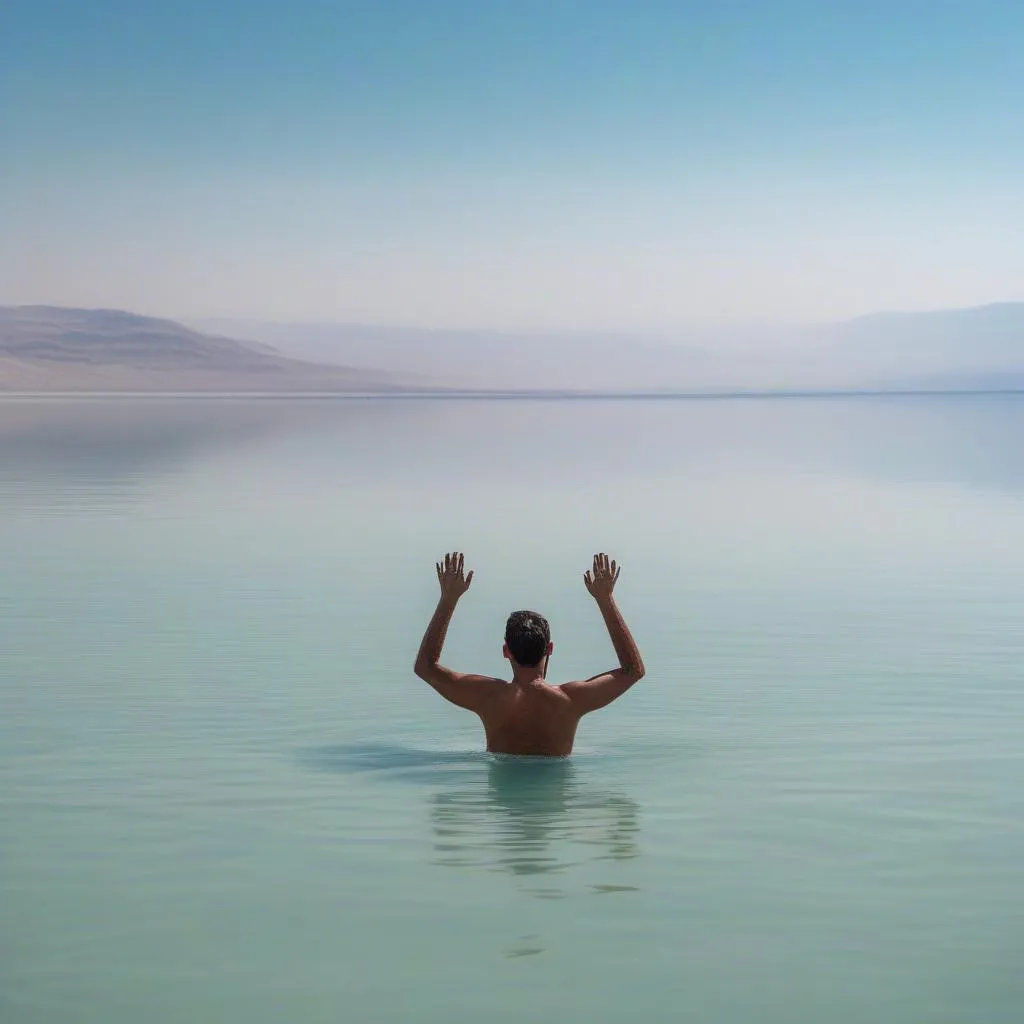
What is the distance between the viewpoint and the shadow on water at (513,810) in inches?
357

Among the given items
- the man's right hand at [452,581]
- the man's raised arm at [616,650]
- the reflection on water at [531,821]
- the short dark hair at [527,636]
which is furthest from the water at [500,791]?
the man's right hand at [452,581]

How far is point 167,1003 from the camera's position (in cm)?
701

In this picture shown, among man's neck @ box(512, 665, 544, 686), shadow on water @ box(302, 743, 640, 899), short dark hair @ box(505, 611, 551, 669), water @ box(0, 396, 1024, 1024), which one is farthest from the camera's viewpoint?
man's neck @ box(512, 665, 544, 686)

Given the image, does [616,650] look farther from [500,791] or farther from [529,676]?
Answer: [500,791]

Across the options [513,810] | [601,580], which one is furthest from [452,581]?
[513,810]

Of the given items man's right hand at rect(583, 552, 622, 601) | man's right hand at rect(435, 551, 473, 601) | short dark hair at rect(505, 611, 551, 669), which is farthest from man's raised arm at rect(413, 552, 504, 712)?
man's right hand at rect(583, 552, 622, 601)

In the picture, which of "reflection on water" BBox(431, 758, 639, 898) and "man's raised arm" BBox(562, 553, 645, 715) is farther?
"man's raised arm" BBox(562, 553, 645, 715)

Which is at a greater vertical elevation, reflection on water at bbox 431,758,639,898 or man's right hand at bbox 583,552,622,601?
man's right hand at bbox 583,552,622,601

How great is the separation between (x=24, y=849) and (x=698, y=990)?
398 cm

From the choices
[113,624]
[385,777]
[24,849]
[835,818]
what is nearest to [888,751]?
[835,818]

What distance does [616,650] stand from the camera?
10.1 meters

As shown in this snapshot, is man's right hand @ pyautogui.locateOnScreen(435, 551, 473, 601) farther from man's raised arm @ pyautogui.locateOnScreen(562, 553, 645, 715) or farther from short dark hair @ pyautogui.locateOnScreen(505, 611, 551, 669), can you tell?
man's raised arm @ pyautogui.locateOnScreen(562, 553, 645, 715)

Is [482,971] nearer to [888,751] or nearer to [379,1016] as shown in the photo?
[379,1016]

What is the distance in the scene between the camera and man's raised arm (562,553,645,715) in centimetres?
997
